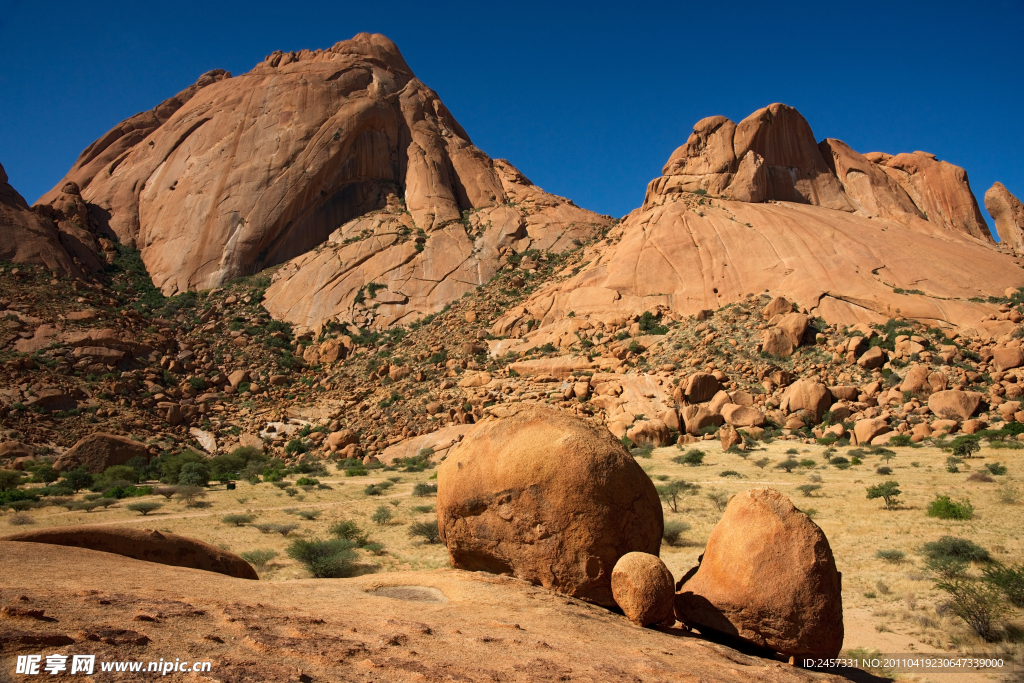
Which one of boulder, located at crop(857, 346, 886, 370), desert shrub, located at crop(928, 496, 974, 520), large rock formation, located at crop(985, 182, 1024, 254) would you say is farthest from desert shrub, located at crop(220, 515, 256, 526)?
large rock formation, located at crop(985, 182, 1024, 254)

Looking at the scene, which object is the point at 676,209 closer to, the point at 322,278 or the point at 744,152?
the point at 744,152

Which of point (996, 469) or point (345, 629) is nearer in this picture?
point (345, 629)

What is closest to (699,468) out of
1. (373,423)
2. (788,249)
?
(373,423)

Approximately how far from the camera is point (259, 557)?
38.8ft

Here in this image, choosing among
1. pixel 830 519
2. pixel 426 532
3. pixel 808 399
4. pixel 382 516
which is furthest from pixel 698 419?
pixel 426 532

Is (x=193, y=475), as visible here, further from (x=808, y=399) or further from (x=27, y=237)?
(x=27, y=237)

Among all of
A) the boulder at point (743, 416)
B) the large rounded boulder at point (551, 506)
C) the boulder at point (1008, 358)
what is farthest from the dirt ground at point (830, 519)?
the boulder at point (1008, 358)

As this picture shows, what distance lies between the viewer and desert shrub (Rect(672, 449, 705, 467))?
22.7m

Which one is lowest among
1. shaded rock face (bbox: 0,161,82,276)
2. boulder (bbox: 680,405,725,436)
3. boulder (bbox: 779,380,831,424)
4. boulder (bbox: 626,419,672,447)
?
boulder (bbox: 626,419,672,447)

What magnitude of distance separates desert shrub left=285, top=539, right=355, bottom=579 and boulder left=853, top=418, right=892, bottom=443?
71.0 ft

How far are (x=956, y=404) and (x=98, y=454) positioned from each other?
3652 centimetres

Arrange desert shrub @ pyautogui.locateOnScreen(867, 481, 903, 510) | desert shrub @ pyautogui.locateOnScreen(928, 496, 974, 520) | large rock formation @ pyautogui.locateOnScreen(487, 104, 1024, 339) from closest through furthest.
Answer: desert shrub @ pyautogui.locateOnScreen(928, 496, 974, 520) → desert shrub @ pyautogui.locateOnScreen(867, 481, 903, 510) → large rock formation @ pyautogui.locateOnScreen(487, 104, 1024, 339)

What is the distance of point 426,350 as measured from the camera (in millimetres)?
40188

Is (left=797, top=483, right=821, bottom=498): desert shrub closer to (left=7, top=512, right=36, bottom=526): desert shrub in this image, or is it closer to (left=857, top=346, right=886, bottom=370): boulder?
(left=857, top=346, right=886, bottom=370): boulder
